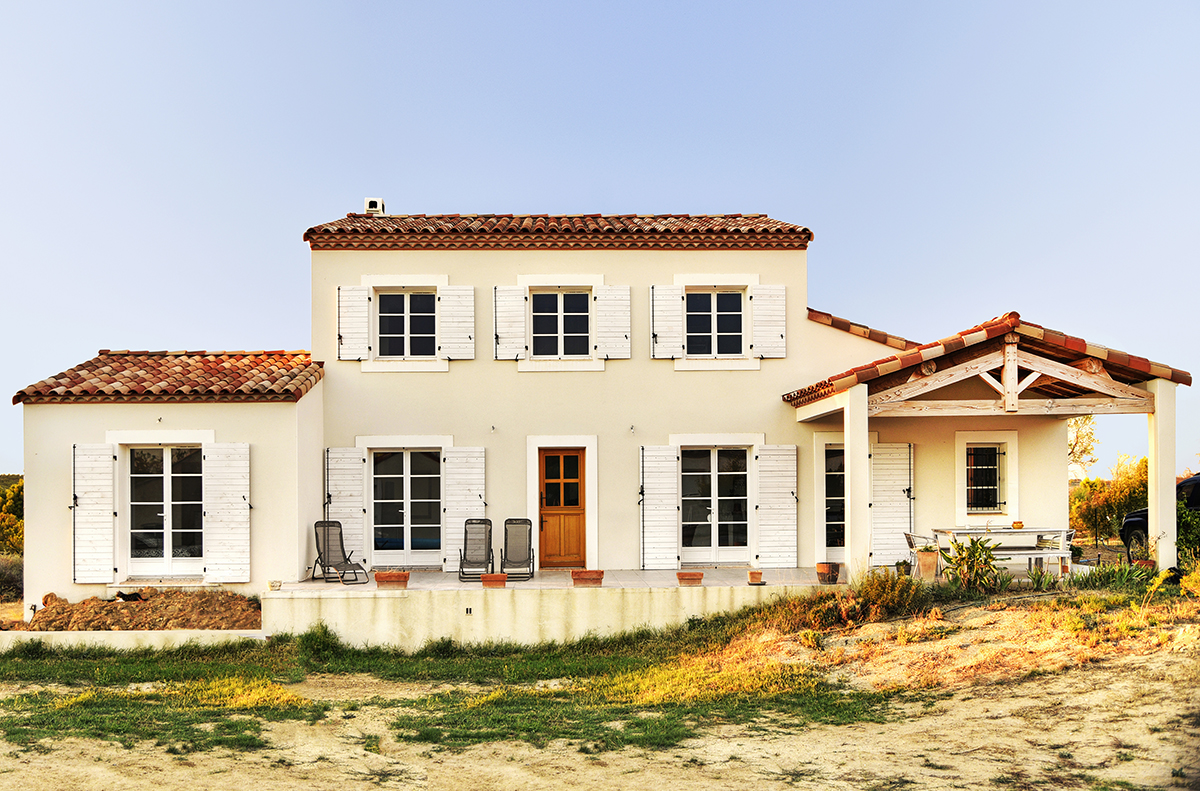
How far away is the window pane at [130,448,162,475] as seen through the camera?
1105 cm

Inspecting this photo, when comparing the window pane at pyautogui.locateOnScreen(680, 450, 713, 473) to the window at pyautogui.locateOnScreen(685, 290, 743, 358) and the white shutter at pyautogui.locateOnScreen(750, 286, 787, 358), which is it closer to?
the window at pyautogui.locateOnScreen(685, 290, 743, 358)

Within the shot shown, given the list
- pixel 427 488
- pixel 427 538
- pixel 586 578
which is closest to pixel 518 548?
pixel 586 578

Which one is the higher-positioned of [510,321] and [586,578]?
[510,321]

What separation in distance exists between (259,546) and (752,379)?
764cm

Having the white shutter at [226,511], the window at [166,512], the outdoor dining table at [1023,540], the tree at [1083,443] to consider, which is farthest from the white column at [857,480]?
the tree at [1083,443]

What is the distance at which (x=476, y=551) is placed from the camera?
441 inches

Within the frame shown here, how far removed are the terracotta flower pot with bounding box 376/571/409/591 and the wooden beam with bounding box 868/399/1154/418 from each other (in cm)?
652

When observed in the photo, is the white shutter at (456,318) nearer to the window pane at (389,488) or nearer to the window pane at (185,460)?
the window pane at (389,488)

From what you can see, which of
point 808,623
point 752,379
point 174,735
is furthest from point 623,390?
point 174,735

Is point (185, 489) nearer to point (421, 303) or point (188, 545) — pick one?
point (188, 545)

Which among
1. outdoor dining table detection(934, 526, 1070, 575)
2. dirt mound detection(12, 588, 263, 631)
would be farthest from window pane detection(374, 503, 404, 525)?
outdoor dining table detection(934, 526, 1070, 575)

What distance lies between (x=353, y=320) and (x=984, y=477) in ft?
33.7

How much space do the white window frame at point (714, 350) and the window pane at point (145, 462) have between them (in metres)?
7.66

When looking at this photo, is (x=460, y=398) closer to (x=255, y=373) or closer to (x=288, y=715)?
(x=255, y=373)
